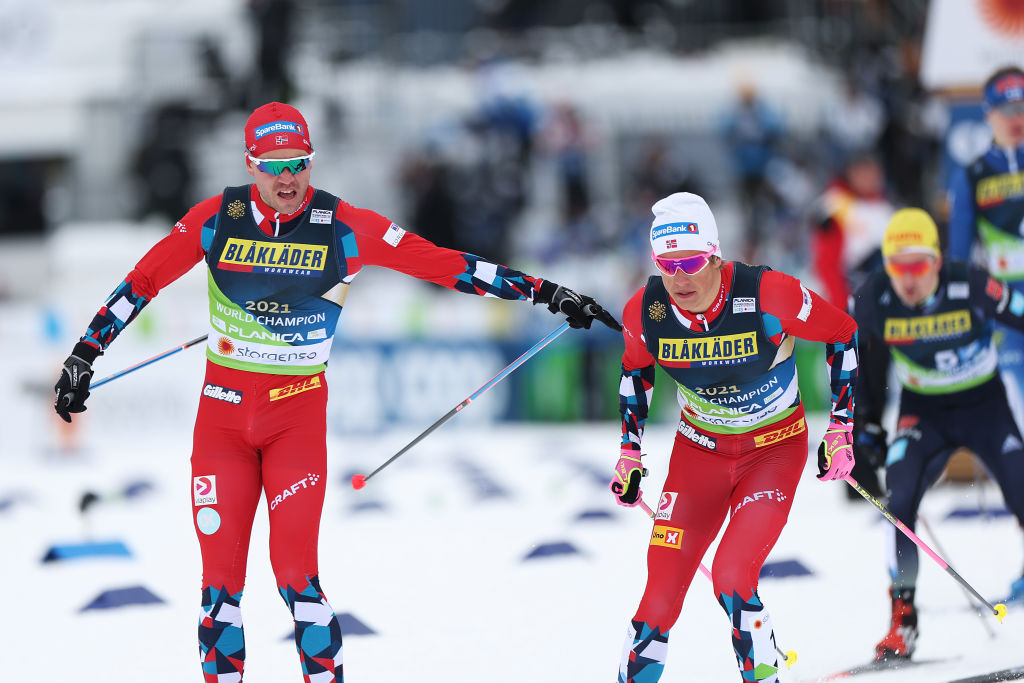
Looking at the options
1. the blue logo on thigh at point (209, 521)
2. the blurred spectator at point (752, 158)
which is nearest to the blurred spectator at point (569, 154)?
the blurred spectator at point (752, 158)

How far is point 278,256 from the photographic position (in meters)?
5.69

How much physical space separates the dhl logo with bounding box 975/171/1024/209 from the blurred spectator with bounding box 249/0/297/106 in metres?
11.4

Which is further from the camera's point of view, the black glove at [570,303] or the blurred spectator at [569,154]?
the blurred spectator at [569,154]

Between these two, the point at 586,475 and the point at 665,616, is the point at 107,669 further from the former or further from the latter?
the point at 586,475

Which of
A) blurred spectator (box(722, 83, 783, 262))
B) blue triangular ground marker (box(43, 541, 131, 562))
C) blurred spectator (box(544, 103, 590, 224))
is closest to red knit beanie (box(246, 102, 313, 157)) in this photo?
blue triangular ground marker (box(43, 541, 131, 562))

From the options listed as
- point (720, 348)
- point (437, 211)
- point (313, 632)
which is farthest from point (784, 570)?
point (437, 211)

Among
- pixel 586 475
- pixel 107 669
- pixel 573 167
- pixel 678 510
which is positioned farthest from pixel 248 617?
pixel 573 167

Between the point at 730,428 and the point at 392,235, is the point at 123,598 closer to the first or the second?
the point at 392,235

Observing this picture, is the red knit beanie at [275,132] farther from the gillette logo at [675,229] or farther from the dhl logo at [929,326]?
the dhl logo at [929,326]

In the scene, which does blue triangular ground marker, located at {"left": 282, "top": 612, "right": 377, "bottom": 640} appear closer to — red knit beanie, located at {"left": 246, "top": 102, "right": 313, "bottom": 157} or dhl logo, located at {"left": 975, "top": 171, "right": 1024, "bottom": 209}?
red knit beanie, located at {"left": 246, "top": 102, "right": 313, "bottom": 157}

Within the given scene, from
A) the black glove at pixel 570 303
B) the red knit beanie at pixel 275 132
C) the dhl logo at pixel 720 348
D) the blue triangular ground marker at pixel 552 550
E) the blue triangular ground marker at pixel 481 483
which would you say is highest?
the red knit beanie at pixel 275 132

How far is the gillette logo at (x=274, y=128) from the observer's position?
18.5ft

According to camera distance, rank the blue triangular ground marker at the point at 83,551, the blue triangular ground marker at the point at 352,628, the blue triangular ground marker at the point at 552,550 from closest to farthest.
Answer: the blue triangular ground marker at the point at 352,628 < the blue triangular ground marker at the point at 552,550 < the blue triangular ground marker at the point at 83,551

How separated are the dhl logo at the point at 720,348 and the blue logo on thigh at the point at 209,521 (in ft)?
6.06
